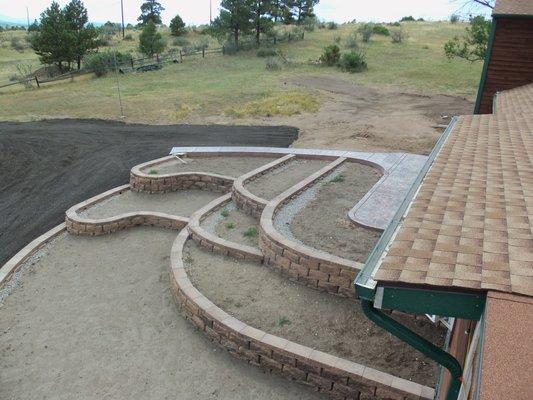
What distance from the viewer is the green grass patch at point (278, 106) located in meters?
19.3

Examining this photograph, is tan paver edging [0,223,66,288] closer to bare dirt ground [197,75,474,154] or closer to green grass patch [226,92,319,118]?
bare dirt ground [197,75,474,154]

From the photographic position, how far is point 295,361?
5602 mm

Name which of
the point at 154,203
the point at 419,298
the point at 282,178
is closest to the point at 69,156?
the point at 154,203

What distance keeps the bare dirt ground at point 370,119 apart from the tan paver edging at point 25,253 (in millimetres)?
8288

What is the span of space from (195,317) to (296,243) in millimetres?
2090

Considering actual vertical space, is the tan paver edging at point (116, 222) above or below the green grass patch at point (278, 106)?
below

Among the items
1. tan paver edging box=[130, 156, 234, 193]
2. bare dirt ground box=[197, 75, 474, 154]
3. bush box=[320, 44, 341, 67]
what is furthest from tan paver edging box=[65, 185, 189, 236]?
bush box=[320, 44, 341, 67]

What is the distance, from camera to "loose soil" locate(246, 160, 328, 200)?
401 inches

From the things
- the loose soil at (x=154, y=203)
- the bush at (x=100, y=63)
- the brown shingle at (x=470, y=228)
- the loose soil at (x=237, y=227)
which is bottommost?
the loose soil at (x=154, y=203)

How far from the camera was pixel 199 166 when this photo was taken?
12.8 metres

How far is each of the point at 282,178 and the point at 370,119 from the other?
8499mm

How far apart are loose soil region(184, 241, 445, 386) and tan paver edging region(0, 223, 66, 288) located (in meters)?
3.50

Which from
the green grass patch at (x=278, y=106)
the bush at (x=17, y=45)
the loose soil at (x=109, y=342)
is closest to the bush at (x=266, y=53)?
the green grass patch at (x=278, y=106)

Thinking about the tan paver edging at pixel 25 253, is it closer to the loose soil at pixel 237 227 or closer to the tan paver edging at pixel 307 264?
the loose soil at pixel 237 227
